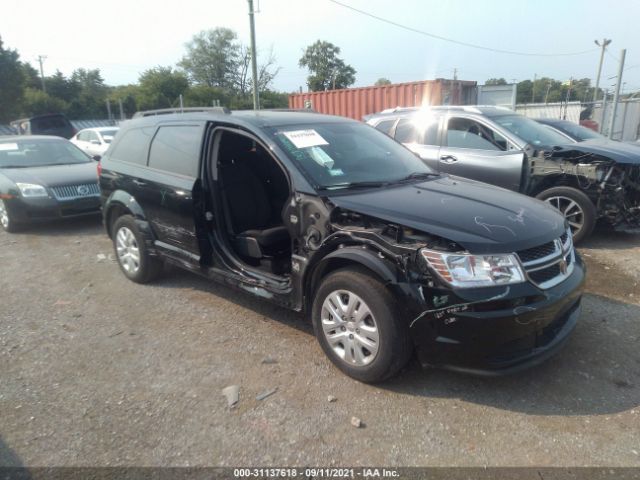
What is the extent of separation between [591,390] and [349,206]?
195 centimetres

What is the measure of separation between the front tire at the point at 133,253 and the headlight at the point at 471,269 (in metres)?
3.13

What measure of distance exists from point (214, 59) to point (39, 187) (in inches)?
2309

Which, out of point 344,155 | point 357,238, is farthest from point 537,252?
point 344,155

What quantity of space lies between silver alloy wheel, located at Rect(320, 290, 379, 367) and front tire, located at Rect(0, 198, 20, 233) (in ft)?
20.4

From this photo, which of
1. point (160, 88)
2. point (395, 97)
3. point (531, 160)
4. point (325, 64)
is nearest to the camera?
point (531, 160)

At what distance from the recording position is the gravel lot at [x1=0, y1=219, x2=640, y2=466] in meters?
2.47

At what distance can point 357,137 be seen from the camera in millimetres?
4102

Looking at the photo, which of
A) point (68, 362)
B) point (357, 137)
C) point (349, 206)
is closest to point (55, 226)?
point (68, 362)

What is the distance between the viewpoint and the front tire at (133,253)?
4.71 meters

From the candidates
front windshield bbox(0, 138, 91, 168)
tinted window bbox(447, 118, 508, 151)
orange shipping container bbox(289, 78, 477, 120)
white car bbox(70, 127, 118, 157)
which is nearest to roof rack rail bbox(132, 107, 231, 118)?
tinted window bbox(447, 118, 508, 151)

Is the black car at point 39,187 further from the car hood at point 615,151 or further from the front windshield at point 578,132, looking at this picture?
the front windshield at point 578,132

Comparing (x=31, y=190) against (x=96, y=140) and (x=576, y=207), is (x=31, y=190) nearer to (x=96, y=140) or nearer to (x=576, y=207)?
(x=576, y=207)

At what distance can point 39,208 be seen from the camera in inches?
272

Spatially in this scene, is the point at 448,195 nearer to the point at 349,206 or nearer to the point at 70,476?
the point at 349,206
